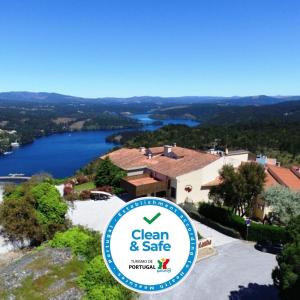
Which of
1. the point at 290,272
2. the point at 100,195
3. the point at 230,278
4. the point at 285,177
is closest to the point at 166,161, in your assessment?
the point at 100,195

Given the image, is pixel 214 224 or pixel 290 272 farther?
pixel 214 224

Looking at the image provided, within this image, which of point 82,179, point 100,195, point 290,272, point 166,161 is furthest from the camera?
point 82,179

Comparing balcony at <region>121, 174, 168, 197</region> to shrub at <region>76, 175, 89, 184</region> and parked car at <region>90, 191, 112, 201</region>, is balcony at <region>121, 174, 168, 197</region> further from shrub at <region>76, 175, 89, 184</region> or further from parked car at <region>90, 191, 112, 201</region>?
shrub at <region>76, 175, 89, 184</region>

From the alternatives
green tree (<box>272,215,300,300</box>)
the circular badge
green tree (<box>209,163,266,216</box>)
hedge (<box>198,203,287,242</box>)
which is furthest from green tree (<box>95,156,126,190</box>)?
the circular badge

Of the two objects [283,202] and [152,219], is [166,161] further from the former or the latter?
[152,219]

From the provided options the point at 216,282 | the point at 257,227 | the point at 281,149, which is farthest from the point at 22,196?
the point at 281,149

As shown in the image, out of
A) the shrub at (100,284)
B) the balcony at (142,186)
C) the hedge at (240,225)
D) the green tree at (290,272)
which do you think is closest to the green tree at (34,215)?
the balcony at (142,186)

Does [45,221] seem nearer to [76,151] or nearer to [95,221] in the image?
[95,221]
